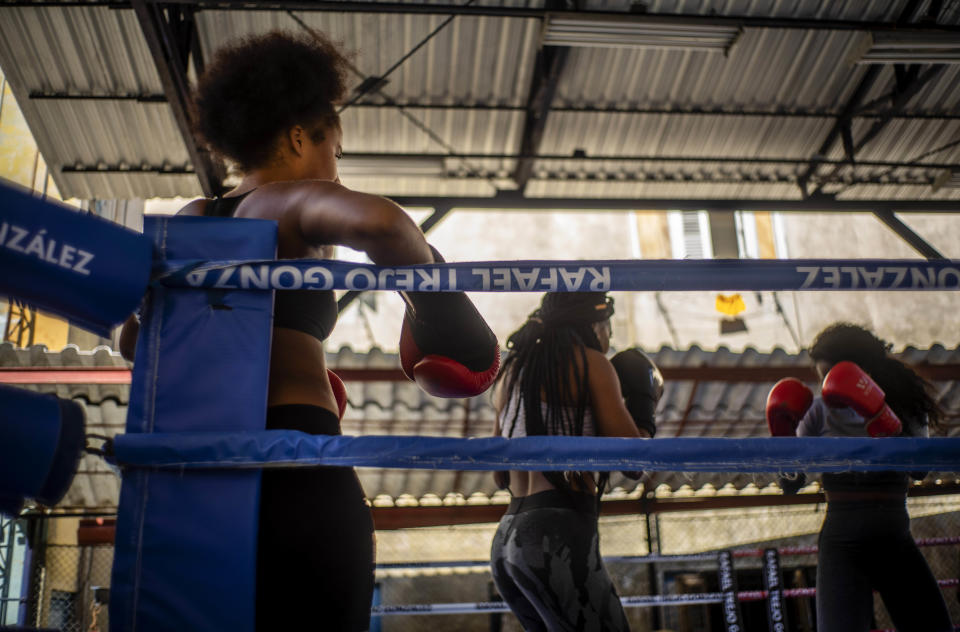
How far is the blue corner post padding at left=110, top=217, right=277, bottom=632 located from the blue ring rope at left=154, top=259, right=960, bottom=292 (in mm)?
32

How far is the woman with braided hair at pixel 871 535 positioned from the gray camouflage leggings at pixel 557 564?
89 cm

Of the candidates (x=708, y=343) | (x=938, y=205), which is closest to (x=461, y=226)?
(x=708, y=343)

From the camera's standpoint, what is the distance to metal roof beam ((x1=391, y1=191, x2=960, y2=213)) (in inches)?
247

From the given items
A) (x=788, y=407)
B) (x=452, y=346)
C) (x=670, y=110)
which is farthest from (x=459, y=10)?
(x=452, y=346)

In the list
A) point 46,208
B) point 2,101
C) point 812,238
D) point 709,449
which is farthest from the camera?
point 812,238

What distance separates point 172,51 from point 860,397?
13.4 feet

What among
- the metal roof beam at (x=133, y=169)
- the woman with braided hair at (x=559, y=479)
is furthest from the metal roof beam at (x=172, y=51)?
the woman with braided hair at (x=559, y=479)

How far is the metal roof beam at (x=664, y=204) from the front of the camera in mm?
6281

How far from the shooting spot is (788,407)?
94.8 inches

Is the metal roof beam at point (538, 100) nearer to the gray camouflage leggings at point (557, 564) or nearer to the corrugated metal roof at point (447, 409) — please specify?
the corrugated metal roof at point (447, 409)

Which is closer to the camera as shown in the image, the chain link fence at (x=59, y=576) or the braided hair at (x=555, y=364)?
the braided hair at (x=555, y=364)

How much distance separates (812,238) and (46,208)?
13.1 metres

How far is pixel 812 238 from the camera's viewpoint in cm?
1257

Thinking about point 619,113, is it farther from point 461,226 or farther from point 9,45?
point 461,226
